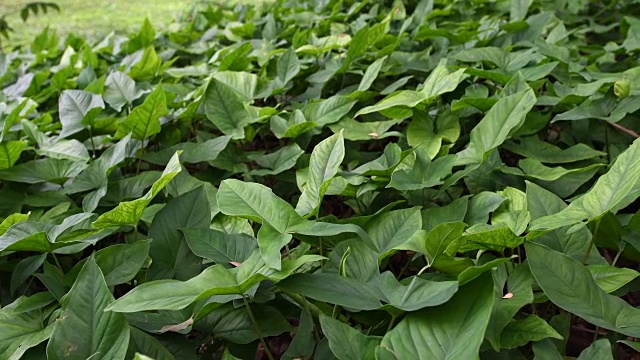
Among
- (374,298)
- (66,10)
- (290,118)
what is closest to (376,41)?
(290,118)

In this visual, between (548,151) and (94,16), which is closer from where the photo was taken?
(548,151)

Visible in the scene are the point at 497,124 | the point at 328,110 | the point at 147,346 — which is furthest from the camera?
the point at 328,110

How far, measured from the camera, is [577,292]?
822 mm

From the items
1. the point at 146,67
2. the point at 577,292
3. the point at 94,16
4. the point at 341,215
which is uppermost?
the point at 577,292

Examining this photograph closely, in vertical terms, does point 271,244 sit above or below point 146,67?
above

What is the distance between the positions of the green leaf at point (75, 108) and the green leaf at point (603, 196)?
1.21 metres

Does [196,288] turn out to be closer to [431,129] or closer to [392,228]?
Answer: [392,228]

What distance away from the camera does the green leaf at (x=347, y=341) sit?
2.56 ft

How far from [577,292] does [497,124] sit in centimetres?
45

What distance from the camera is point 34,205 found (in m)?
1.32

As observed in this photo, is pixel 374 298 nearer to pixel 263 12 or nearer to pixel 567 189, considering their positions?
pixel 567 189

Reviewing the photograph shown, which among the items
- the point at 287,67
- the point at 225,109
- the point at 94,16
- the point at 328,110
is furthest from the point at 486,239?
the point at 94,16

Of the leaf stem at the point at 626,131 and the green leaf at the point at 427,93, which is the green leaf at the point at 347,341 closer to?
the green leaf at the point at 427,93

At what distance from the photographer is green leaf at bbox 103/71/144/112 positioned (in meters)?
1.78
